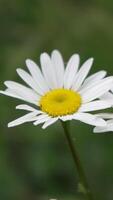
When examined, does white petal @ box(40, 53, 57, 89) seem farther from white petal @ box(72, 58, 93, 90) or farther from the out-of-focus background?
the out-of-focus background

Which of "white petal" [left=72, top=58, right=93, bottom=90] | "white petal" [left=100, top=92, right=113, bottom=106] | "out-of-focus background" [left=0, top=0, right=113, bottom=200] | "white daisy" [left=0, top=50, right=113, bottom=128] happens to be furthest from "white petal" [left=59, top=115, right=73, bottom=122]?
"out-of-focus background" [left=0, top=0, right=113, bottom=200]

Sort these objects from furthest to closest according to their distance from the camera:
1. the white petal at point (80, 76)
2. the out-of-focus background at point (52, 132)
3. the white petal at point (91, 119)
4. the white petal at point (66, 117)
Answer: the out-of-focus background at point (52, 132) → the white petal at point (80, 76) → the white petal at point (66, 117) → the white petal at point (91, 119)

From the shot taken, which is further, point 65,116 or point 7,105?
point 7,105

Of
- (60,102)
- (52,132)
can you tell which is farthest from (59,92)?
(52,132)

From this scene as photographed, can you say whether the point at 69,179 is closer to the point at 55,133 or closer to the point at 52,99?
the point at 55,133

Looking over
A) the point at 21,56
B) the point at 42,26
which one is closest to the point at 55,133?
the point at 21,56

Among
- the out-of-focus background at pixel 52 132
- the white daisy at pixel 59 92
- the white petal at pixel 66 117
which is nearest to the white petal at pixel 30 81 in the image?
the white daisy at pixel 59 92

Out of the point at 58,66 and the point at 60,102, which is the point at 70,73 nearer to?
the point at 58,66

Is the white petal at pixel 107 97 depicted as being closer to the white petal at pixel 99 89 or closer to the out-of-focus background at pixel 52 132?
the white petal at pixel 99 89
